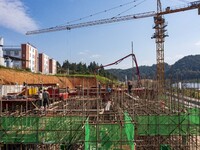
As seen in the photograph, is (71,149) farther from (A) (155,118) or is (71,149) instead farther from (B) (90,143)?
(A) (155,118)

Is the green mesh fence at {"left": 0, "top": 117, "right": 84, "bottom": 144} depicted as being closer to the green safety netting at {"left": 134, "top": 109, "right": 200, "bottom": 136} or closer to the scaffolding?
the scaffolding

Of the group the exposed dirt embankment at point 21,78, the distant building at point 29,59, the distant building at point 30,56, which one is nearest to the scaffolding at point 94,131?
the exposed dirt embankment at point 21,78

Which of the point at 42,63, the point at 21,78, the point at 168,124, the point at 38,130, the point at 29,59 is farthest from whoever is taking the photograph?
the point at 42,63

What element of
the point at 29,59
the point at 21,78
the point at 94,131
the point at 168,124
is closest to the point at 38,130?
the point at 94,131

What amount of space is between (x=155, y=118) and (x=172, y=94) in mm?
Result: 2949

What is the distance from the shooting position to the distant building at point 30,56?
2520 inches

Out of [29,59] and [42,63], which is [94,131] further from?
[42,63]

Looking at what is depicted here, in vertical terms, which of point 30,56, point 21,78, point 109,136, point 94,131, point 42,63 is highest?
point 30,56

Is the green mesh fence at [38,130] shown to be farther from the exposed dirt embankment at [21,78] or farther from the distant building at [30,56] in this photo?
the distant building at [30,56]

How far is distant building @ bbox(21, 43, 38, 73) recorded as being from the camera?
64.0 m

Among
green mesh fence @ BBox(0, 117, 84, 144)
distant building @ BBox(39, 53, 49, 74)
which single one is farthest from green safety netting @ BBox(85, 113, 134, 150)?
distant building @ BBox(39, 53, 49, 74)

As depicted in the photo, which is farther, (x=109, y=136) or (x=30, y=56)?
(x=30, y=56)

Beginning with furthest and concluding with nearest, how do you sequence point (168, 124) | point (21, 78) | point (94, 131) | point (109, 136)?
point (21, 78) < point (168, 124) < point (94, 131) < point (109, 136)

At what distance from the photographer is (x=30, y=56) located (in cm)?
6825
